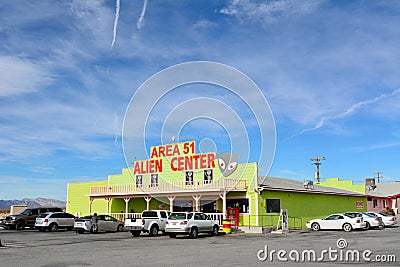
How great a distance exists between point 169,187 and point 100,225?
6772 mm

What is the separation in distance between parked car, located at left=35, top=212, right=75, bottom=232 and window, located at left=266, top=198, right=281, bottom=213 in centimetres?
1460

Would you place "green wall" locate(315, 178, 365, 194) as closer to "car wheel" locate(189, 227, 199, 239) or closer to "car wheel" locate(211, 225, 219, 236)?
"car wheel" locate(211, 225, 219, 236)

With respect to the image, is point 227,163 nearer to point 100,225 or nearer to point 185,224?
point 100,225

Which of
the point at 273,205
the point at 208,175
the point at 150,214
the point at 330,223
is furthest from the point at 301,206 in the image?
the point at 150,214

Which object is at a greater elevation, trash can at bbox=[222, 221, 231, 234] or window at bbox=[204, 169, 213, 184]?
window at bbox=[204, 169, 213, 184]

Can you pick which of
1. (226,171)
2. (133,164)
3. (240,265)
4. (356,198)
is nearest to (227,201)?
(226,171)

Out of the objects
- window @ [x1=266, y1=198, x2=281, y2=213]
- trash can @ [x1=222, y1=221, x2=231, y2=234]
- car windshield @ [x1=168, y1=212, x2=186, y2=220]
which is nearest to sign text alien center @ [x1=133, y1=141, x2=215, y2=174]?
window @ [x1=266, y1=198, x2=281, y2=213]

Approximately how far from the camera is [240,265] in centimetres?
1275

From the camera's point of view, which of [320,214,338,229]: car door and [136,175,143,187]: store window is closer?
[320,214,338,229]: car door

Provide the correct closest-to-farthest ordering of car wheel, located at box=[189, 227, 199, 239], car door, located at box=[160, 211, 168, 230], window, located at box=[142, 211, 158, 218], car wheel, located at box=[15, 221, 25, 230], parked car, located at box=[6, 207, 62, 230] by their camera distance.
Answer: car wheel, located at box=[189, 227, 199, 239]
window, located at box=[142, 211, 158, 218]
car door, located at box=[160, 211, 168, 230]
parked car, located at box=[6, 207, 62, 230]
car wheel, located at box=[15, 221, 25, 230]

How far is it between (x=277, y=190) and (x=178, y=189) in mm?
7329

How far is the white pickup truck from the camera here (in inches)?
1049

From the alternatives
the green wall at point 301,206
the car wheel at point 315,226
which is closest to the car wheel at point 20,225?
the green wall at point 301,206

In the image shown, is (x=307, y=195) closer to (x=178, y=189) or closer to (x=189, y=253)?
(x=178, y=189)
